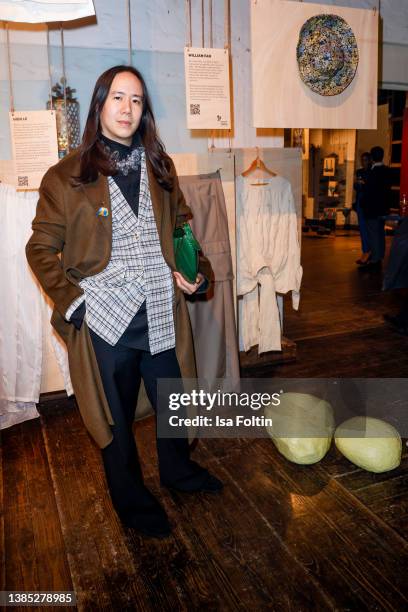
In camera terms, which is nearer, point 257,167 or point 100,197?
point 100,197

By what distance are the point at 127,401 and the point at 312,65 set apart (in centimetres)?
210

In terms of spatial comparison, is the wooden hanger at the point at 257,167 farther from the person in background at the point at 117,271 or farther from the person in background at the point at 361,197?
the person in background at the point at 361,197

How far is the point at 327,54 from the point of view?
2.85 m

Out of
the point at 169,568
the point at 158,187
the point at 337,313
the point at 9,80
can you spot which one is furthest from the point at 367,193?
the point at 169,568

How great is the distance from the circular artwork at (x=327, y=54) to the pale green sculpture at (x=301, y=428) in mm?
1722

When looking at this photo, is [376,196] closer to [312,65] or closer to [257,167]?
[257,167]

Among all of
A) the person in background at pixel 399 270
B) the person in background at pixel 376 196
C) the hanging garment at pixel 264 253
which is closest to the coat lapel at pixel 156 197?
the hanging garment at pixel 264 253

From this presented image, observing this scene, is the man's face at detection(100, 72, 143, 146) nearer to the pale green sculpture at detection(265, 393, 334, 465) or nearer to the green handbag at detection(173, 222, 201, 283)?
the green handbag at detection(173, 222, 201, 283)

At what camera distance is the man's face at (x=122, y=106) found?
5.71 feet

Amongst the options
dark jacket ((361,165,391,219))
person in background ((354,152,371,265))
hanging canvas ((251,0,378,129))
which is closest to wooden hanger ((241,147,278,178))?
hanging canvas ((251,0,378,129))

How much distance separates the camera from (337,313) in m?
5.10

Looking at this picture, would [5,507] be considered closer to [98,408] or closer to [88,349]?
[98,408]

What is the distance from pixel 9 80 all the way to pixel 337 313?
11.6 ft

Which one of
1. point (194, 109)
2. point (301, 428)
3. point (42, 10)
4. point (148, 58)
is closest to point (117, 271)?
point (301, 428)
